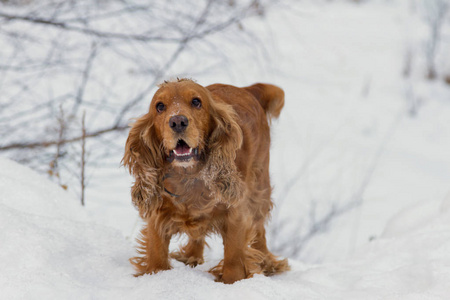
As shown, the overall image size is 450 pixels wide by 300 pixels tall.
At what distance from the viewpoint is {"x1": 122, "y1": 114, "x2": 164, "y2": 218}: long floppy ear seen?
2383mm

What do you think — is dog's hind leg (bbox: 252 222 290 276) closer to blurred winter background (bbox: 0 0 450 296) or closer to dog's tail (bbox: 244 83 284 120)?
dog's tail (bbox: 244 83 284 120)

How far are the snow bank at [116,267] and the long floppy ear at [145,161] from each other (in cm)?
36

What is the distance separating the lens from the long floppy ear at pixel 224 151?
2.37 metres

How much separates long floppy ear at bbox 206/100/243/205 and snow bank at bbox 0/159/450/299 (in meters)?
0.43

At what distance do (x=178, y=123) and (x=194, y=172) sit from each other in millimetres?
356

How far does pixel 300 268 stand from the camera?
332 cm

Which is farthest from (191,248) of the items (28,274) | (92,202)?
(92,202)

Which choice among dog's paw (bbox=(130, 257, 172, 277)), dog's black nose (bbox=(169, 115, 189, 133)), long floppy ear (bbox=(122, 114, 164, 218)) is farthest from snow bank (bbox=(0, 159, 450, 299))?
dog's black nose (bbox=(169, 115, 189, 133))

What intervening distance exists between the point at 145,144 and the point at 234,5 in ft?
→ 5.71

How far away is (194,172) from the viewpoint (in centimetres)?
239

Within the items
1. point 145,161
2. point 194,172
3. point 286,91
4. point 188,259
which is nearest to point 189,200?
point 194,172

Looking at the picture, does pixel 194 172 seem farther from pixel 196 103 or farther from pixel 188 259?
pixel 188 259

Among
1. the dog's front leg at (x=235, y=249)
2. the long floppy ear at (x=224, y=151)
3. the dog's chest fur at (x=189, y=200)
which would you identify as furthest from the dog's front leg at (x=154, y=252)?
the long floppy ear at (x=224, y=151)

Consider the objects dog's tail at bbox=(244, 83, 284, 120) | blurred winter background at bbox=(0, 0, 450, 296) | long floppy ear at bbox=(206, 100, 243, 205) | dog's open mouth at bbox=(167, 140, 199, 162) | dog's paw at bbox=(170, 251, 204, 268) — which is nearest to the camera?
dog's open mouth at bbox=(167, 140, 199, 162)
